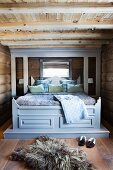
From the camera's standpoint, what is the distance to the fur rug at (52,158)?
2902mm

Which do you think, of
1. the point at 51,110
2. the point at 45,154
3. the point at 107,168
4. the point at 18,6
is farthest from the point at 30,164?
the point at 18,6

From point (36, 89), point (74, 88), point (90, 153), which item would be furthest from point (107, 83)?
point (90, 153)

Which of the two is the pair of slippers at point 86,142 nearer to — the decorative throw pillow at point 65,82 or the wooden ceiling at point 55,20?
the wooden ceiling at point 55,20

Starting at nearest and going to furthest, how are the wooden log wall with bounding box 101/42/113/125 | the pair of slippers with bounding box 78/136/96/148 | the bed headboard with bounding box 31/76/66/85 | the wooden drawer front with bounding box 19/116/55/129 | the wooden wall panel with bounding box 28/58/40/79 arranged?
the pair of slippers with bounding box 78/136/96/148
the wooden drawer front with bounding box 19/116/55/129
the wooden log wall with bounding box 101/42/113/125
the bed headboard with bounding box 31/76/66/85
the wooden wall panel with bounding box 28/58/40/79

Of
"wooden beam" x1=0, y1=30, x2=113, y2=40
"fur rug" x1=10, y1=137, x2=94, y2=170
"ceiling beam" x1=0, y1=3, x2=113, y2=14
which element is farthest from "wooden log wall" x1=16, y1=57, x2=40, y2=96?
"ceiling beam" x1=0, y1=3, x2=113, y2=14

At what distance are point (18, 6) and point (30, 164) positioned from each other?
7.56 feet

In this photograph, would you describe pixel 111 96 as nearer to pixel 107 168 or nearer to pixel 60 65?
pixel 60 65

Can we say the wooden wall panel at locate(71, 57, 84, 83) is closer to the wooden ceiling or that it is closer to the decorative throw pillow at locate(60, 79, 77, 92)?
the decorative throw pillow at locate(60, 79, 77, 92)

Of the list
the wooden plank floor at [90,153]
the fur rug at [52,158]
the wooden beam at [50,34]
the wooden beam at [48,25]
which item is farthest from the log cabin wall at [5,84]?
the fur rug at [52,158]

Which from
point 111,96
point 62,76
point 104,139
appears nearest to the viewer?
point 104,139

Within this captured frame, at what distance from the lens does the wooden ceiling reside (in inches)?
116

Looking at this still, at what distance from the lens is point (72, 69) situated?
676cm

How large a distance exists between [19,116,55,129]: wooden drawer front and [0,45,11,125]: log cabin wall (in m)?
1.26

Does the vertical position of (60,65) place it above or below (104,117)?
above
